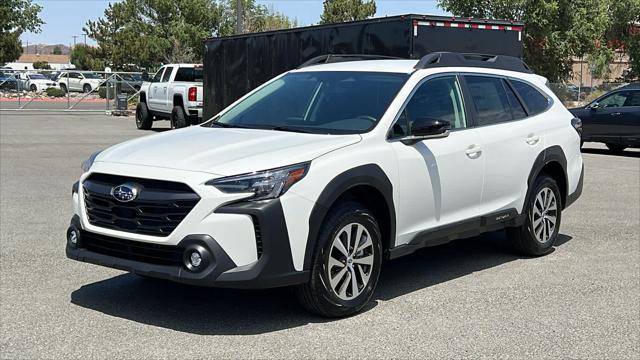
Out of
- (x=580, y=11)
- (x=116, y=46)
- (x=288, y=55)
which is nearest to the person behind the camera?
(x=288, y=55)

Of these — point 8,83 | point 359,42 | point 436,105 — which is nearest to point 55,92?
point 8,83

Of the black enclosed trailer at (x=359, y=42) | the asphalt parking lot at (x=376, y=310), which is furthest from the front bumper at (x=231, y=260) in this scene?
the black enclosed trailer at (x=359, y=42)

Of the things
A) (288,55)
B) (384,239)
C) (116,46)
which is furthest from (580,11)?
(384,239)

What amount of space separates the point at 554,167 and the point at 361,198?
283 centimetres

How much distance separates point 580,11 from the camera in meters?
41.6

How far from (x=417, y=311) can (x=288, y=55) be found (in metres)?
10.4

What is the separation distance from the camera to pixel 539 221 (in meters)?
7.46

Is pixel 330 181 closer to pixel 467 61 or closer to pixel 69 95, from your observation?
pixel 467 61

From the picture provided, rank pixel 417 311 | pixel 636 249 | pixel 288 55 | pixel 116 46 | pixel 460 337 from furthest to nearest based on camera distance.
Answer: pixel 116 46 → pixel 288 55 → pixel 636 249 → pixel 417 311 → pixel 460 337

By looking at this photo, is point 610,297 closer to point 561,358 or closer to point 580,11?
point 561,358

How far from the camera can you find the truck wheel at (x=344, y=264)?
5.21 meters

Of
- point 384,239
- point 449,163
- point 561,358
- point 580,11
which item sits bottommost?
point 561,358

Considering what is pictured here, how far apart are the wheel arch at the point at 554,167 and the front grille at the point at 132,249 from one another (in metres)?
3.59

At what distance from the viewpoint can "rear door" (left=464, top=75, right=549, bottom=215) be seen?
A: 22.0 feet
